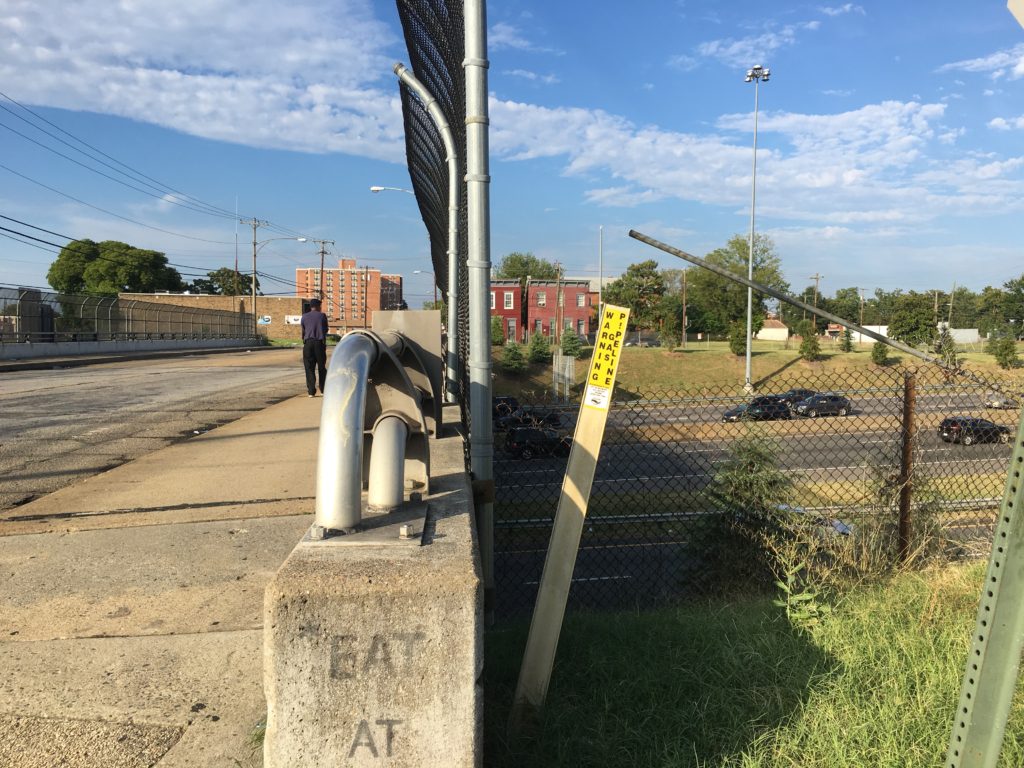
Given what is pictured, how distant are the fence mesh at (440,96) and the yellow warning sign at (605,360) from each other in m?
1.43

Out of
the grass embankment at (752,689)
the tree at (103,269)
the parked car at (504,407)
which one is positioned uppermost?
the tree at (103,269)

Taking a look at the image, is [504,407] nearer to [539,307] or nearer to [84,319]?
[84,319]

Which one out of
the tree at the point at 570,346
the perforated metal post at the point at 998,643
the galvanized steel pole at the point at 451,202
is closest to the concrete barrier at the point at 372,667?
the perforated metal post at the point at 998,643

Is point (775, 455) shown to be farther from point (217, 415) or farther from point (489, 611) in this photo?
point (217, 415)

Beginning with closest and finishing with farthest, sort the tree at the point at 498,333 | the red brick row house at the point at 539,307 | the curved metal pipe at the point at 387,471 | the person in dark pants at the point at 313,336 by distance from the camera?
→ the curved metal pipe at the point at 387,471 → the person in dark pants at the point at 313,336 → the tree at the point at 498,333 → the red brick row house at the point at 539,307

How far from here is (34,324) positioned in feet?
106

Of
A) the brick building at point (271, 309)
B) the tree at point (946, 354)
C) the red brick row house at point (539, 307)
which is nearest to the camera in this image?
the tree at point (946, 354)

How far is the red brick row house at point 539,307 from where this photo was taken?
259 ft

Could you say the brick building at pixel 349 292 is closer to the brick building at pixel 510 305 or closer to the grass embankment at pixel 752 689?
the brick building at pixel 510 305

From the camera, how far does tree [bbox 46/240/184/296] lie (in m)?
91.7

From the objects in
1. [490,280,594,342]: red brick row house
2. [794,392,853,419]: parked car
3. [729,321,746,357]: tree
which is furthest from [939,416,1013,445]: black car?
[490,280,594,342]: red brick row house

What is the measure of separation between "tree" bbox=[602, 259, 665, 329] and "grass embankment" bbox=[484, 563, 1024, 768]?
67033 millimetres

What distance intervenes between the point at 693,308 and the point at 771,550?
9374 centimetres

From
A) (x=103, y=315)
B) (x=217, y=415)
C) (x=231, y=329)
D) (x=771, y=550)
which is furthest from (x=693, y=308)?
(x=771, y=550)
